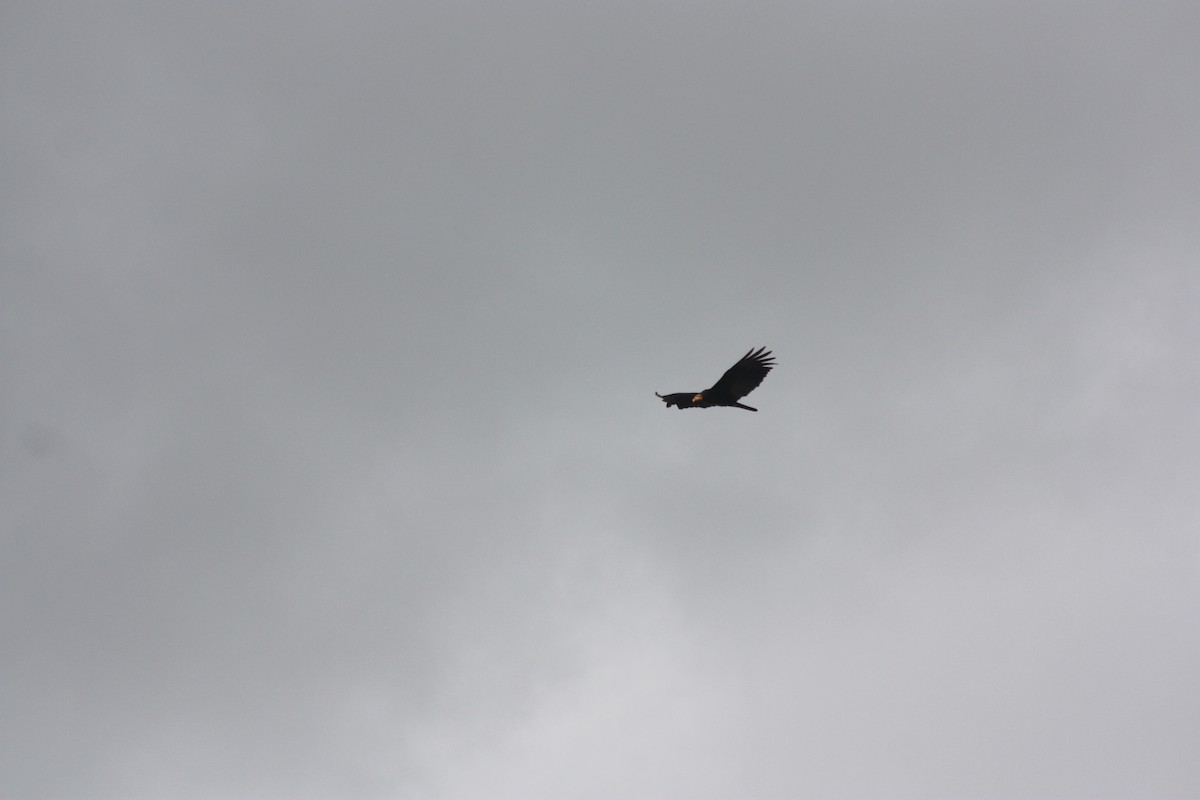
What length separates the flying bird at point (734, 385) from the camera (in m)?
54.9

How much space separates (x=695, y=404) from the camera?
5594 centimetres

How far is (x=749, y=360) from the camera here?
54719 millimetres

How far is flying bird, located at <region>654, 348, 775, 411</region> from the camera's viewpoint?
54.9m

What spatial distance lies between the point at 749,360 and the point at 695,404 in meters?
3.57

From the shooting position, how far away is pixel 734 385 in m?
55.9
